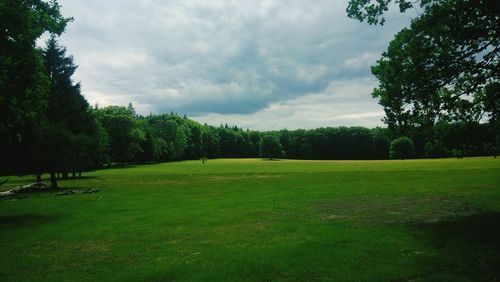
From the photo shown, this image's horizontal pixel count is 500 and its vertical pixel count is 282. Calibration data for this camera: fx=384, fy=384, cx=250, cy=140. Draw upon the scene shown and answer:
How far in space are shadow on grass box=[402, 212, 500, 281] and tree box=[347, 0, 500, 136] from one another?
4870 mm

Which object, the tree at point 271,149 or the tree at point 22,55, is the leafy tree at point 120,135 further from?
the tree at point 22,55

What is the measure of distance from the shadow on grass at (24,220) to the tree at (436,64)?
18739 millimetres

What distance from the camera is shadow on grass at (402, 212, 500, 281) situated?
10008mm

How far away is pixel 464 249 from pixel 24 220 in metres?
21.6

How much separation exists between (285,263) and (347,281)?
7.28 ft

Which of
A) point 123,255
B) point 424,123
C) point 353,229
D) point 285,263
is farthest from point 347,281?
point 424,123

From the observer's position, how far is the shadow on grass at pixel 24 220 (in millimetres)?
20203

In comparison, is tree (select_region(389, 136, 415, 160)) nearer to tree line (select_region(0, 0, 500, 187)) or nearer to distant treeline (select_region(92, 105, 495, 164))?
distant treeline (select_region(92, 105, 495, 164))

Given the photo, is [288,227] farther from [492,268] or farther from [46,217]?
[46,217]

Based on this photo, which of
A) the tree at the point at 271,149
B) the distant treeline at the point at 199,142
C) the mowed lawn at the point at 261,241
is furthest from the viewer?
the tree at the point at 271,149

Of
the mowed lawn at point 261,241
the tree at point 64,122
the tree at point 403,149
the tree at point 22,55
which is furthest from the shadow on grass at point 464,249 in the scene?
the tree at point 403,149

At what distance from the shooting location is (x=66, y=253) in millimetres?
13633

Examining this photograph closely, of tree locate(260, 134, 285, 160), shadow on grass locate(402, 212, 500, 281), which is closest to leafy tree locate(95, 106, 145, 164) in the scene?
tree locate(260, 134, 285, 160)

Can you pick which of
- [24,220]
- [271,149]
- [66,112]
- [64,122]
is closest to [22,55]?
[24,220]
